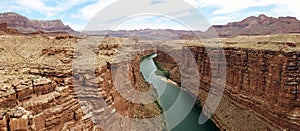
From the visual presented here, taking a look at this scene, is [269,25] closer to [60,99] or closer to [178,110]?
[178,110]

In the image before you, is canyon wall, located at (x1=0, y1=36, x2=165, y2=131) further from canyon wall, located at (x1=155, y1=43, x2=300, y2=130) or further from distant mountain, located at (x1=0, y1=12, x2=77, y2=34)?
distant mountain, located at (x1=0, y1=12, x2=77, y2=34)

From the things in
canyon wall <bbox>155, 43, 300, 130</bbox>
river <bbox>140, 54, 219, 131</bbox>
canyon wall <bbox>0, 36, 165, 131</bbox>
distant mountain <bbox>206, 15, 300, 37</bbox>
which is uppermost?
distant mountain <bbox>206, 15, 300, 37</bbox>

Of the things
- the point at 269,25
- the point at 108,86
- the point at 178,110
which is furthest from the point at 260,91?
the point at 269,25

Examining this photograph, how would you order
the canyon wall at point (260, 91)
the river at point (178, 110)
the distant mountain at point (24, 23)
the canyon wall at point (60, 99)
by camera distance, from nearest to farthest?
the canyon wall at point (60, 99), the canyon wall at point (260, 91), the river at point (178, 110), the distant mountain at point (24, 23)

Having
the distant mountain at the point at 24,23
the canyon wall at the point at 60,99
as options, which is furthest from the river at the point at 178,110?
the distant mountain at the point at 24,23

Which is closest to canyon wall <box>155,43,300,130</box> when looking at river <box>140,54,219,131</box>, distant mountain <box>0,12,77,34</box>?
river <box>140,54,219,131</box>

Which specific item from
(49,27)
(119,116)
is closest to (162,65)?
(119,116)

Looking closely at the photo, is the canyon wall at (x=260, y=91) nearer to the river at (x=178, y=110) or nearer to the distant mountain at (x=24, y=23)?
the river at (x=178, y=110)

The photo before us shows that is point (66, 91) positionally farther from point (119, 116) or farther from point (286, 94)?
point (286, 94)
